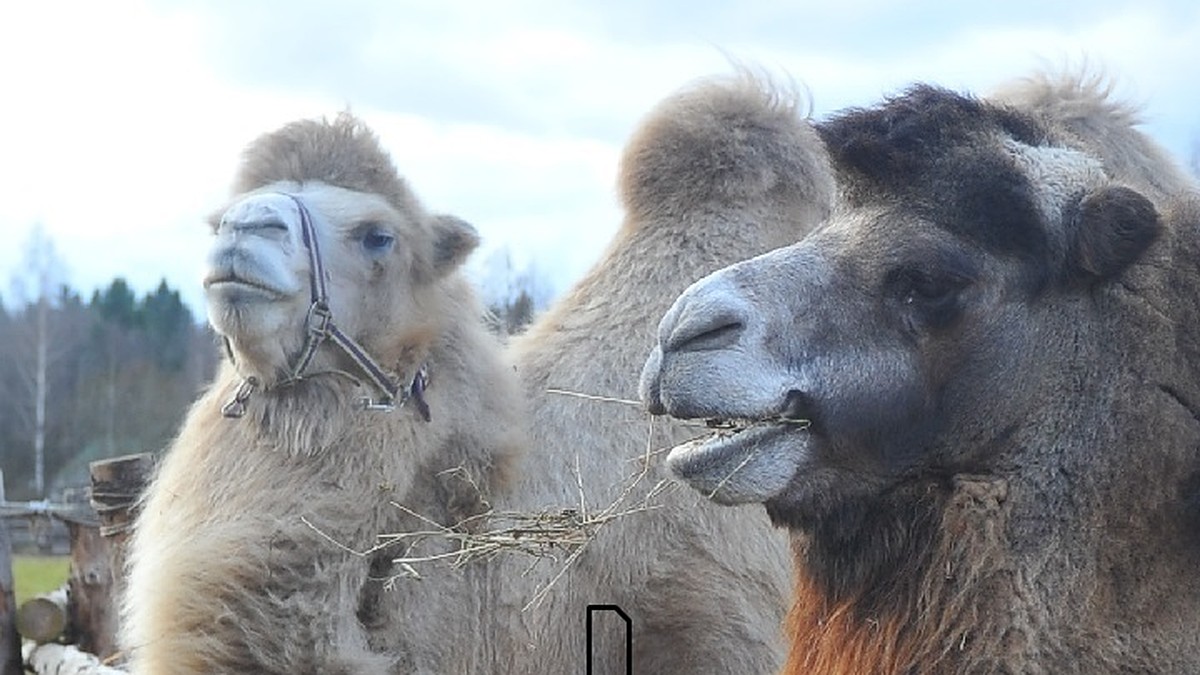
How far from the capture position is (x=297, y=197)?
464 cm

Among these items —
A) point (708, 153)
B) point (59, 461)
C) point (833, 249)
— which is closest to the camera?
point (833, 249)

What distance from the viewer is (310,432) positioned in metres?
4.54

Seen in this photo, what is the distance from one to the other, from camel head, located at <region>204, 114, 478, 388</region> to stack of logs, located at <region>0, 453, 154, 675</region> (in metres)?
1.92

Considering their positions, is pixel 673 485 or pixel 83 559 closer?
pixel 673 485

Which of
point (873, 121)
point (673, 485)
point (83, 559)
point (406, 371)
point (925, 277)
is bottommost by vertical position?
point (83, 559)

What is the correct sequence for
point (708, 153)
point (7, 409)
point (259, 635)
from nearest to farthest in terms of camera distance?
point (259, 635), point (708, 153), point (7, 409)

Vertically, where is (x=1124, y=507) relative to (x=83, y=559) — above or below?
above

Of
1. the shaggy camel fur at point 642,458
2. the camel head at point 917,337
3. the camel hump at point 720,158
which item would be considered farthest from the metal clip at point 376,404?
the camel head at point 917,337

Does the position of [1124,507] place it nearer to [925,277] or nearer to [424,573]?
[925,277]

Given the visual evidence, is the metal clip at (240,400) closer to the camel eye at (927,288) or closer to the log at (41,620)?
the camel eye at (927,288)

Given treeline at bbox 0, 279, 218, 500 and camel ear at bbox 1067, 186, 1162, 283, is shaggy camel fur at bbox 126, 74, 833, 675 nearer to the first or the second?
camel ear at bbox 1067, 186, 1162, 283

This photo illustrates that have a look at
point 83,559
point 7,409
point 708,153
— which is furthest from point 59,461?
point 708,153

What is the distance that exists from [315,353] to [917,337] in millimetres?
2188

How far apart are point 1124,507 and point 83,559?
545 centimetres
